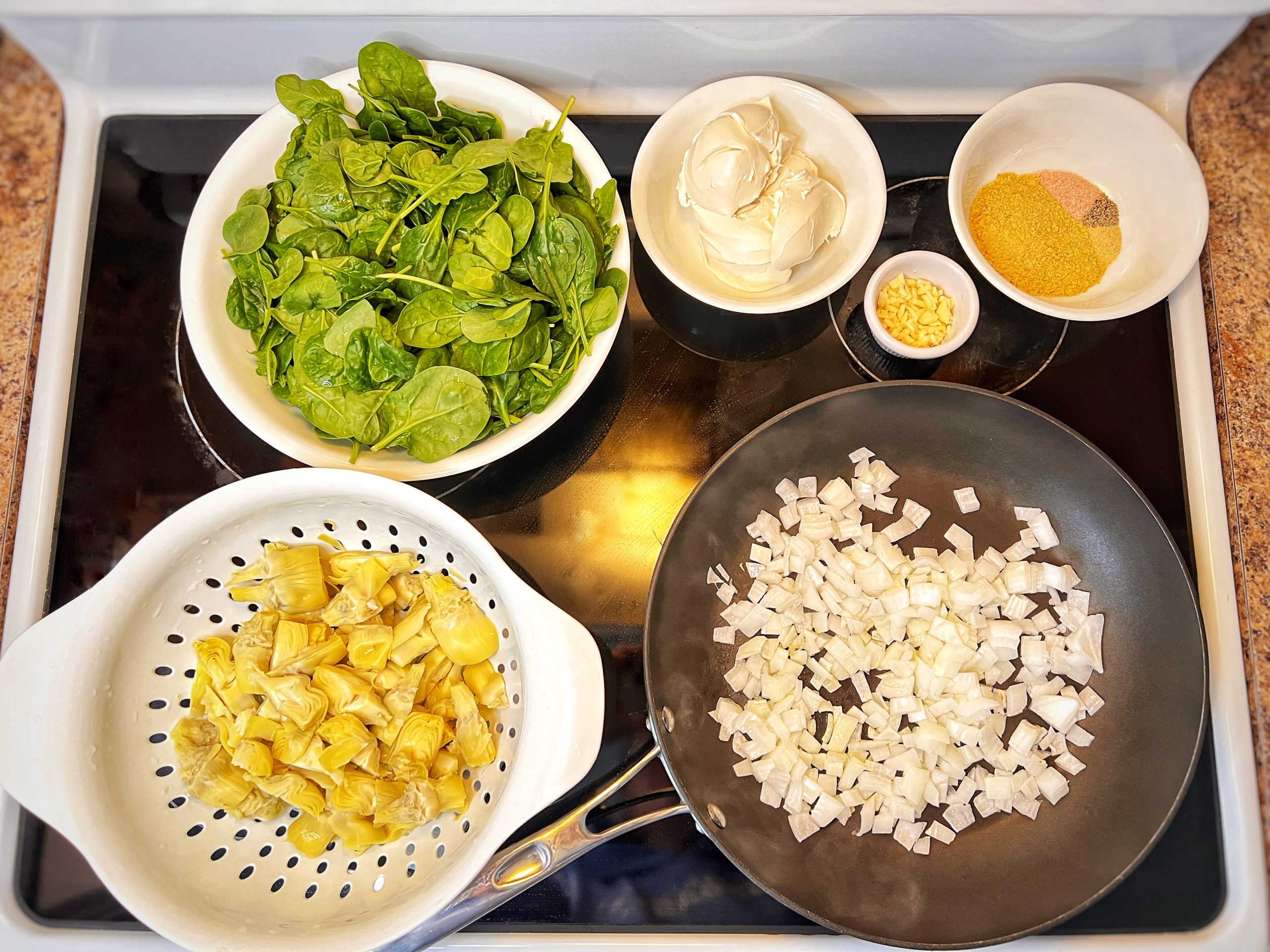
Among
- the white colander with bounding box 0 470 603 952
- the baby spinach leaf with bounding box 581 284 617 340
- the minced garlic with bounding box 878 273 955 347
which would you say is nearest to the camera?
the white colander with bounding box 0 470 603 952

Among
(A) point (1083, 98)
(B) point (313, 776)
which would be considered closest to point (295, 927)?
(B) point (313, 776)

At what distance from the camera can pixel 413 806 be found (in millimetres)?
838

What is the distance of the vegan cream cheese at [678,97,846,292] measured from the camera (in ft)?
2.96

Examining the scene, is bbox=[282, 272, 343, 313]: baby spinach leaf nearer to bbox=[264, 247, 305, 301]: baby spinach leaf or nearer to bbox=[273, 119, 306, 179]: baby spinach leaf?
bbox=[264, 247, 305, 301]: baby spinach leaf

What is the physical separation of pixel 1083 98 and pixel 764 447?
56 cm

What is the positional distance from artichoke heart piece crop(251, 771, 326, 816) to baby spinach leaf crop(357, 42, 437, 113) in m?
0.74

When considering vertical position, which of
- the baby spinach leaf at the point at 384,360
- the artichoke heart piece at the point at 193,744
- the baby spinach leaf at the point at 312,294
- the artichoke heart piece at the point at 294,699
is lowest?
the artichoke heart piece at the point at 193,744

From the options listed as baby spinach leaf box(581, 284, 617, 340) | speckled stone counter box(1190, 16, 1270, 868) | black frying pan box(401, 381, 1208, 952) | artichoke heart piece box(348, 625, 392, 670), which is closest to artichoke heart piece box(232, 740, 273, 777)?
artichoke heart piece box(348, 625, 392, 670)

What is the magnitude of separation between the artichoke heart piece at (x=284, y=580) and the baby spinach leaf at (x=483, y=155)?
44cm

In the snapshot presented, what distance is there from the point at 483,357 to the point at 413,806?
1.53ft

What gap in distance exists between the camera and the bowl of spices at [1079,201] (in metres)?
0.96

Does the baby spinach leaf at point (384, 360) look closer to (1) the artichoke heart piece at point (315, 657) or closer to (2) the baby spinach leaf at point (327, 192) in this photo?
(2) the baby spinach leaf at point (327, 192)

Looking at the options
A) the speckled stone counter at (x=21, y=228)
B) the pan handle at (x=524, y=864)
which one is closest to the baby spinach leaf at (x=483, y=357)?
the pan handle at (x=524, y=864)

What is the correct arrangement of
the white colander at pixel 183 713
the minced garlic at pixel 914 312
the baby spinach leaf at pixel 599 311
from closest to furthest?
the white colander at pixel 183 713
the baby spinach leaf at pixel 599 311
the minced garlic at pixel 914 312
